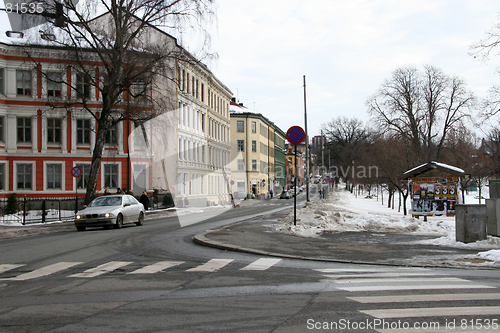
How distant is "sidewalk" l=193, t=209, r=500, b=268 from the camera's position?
10.7m

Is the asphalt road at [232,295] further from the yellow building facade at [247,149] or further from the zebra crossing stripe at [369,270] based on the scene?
the yellow building facade at [247,149]

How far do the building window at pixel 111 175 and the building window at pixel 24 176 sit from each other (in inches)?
250

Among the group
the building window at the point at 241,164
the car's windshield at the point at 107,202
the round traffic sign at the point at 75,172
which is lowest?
the car's windshield at the point at 107,202

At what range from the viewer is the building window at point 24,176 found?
42.7 meters

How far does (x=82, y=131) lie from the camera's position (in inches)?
1780

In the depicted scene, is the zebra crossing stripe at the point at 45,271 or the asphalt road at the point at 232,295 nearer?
the asphalt road at the point at 232,295

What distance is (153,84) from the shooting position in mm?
29578

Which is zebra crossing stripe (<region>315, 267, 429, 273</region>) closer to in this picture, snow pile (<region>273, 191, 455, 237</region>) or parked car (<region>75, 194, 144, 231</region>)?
snow pile (<region>273, 191, 455, 237</region>)

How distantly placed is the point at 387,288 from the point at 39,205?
31.1 meters

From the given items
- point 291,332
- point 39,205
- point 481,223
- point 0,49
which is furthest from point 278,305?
point 0,49

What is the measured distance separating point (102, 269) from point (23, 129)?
37.6 metres

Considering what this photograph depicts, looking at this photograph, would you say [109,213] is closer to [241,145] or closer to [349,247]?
[349,247]

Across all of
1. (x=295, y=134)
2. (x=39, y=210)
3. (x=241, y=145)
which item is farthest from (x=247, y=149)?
(x=295, y=134)

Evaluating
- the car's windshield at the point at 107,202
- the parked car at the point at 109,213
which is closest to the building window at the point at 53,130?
the parked car at the point at 109,213
